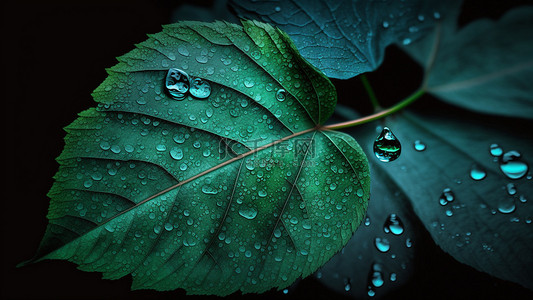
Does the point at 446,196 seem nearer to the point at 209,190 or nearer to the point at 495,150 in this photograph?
the point at 495,150

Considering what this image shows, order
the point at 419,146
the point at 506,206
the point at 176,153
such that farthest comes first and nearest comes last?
1. the point at 419,146
2. the point at 506,206
3. the point at 176,153

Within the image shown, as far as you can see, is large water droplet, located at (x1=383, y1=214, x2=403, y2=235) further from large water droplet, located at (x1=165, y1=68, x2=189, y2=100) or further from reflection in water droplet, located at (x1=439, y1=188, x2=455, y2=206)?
large water droplet, located at (x1=165, y1=68, x2=189, y2=100)

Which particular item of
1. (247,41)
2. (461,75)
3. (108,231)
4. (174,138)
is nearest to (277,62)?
(247,41)

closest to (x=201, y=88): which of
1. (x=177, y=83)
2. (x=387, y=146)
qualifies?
(x=177, y=83)

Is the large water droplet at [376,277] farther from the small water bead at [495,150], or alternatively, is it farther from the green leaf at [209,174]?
the small water bead at [495,150]

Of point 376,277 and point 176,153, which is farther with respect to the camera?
point 376,277

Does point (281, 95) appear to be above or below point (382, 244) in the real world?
above

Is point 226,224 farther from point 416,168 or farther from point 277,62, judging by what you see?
point 416,168

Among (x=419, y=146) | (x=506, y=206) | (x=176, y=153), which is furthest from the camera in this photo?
(x=419, y=146)
